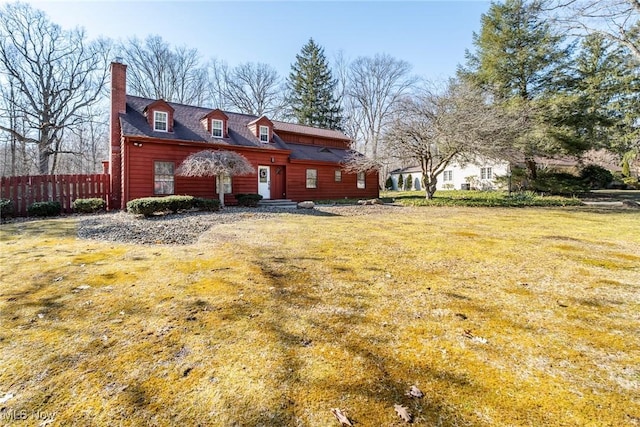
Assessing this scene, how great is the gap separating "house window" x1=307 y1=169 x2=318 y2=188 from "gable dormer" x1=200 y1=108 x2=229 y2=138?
216 inches

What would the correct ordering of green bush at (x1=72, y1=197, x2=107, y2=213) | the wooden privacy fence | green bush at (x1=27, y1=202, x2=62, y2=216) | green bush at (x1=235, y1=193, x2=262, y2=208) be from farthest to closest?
green bush at (x1=235, y1=193, x2=262, y2=208)
green bush at (x1=72, y1=197, x2=107, y2=213)
the wooden privacy fence
green bush at (x1=27, y1=202, x2=62, y2=216)

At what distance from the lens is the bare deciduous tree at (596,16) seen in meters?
11.3

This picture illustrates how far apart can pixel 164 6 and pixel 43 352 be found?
13.4 m

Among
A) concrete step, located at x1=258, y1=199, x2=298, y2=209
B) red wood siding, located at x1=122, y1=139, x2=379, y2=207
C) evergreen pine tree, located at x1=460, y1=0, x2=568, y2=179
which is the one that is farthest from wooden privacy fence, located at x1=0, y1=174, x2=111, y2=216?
evergreen pine tree, located at x1=460, y1=0, x2=568, y2=179

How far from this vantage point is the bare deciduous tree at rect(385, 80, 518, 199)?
1448 centimetres

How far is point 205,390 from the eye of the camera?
1.88 m

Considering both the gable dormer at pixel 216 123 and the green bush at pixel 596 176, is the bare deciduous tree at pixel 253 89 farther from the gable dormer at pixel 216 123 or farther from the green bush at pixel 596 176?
A: the green bush at pixel 596 176

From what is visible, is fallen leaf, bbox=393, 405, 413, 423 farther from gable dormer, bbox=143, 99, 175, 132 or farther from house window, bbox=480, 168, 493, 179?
house window, bbox=480, 168, 493, 179

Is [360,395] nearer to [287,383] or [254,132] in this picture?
[287,383]

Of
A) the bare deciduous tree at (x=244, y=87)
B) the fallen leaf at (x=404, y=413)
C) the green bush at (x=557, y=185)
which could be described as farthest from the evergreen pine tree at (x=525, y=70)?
the bare deciduous tree at (x=244, y=87)

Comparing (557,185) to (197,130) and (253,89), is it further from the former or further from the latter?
(253,89)

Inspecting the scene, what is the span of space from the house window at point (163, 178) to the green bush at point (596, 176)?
102 ft

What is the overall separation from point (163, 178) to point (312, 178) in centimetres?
858

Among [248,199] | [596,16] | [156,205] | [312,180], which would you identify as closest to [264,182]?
[248,199]
